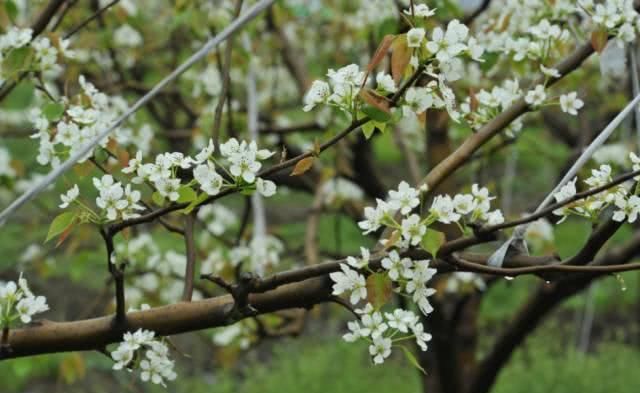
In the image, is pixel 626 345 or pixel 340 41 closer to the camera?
pixel 340 41

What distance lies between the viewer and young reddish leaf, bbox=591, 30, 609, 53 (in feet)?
5.07

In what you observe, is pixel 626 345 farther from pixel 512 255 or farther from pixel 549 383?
pixel 512 255

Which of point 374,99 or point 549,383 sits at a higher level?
point 374,99

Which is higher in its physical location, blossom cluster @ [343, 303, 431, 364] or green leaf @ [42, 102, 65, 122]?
green leaf @ [42, 102, 65, 122]

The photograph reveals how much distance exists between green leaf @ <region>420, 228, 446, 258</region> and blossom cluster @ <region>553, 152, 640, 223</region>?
183 millimetres

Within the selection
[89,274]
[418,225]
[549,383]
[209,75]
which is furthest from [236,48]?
[89,274]

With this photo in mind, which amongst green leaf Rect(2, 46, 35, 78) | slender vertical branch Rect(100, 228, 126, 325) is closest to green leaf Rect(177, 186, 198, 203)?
slender vertical branch Rect(100, 228, 126, 325)

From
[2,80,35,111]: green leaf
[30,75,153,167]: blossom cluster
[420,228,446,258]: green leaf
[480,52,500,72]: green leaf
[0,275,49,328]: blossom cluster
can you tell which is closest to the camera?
[420,228,446,258]: green leaf

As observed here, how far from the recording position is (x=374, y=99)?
45.1 inches

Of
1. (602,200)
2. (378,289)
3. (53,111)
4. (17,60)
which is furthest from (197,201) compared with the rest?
(17,60)

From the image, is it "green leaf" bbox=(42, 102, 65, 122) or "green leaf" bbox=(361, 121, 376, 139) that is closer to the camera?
"green leaf" bbox=(361, 121, 376, 139)

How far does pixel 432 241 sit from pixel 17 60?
89 centimetres

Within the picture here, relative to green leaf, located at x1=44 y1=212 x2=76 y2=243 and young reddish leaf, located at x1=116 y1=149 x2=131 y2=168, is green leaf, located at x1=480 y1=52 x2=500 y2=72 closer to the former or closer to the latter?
young reddish leaf, located at x1=116 y1=149 x2=131 y2=168

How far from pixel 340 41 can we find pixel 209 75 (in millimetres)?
1255
